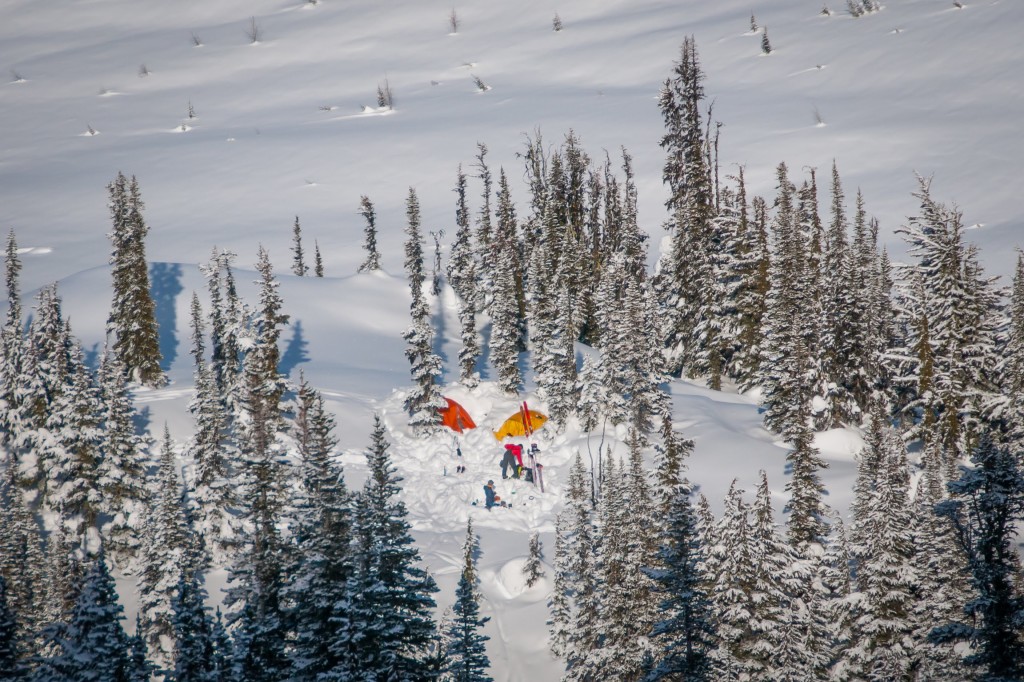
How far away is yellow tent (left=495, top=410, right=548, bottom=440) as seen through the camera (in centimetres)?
5597

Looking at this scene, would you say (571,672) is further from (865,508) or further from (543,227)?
(543,227)

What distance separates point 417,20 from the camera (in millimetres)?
148875

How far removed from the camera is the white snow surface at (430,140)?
177 ft

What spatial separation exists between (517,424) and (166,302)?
35.4 m

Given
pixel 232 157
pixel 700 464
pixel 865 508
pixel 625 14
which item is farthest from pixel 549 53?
pixel 865 508

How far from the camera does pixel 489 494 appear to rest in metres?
53.1

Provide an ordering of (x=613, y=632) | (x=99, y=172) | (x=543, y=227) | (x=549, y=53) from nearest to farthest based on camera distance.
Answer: (x=613, y=632)
(x=543, y=227)
(x=99, y=172)
(x=549, y=53)

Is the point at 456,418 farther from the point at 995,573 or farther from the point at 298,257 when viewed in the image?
the point at 298,257

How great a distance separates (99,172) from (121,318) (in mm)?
62639

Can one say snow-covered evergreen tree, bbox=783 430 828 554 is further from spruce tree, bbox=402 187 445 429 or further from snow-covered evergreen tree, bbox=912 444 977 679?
spruce tree, bbox=402 187 445 429

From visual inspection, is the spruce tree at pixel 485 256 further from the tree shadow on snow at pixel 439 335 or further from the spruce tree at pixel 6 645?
the spruce tree at pixel 6 645

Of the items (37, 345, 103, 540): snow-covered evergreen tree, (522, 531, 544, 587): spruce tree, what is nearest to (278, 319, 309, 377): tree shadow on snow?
(37, 345, 103, 540): snow-covered evergreen tree

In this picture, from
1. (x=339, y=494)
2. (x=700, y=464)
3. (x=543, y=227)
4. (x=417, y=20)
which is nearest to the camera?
(x=339, y=494)

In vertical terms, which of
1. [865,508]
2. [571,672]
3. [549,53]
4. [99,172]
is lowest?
[571,672]
